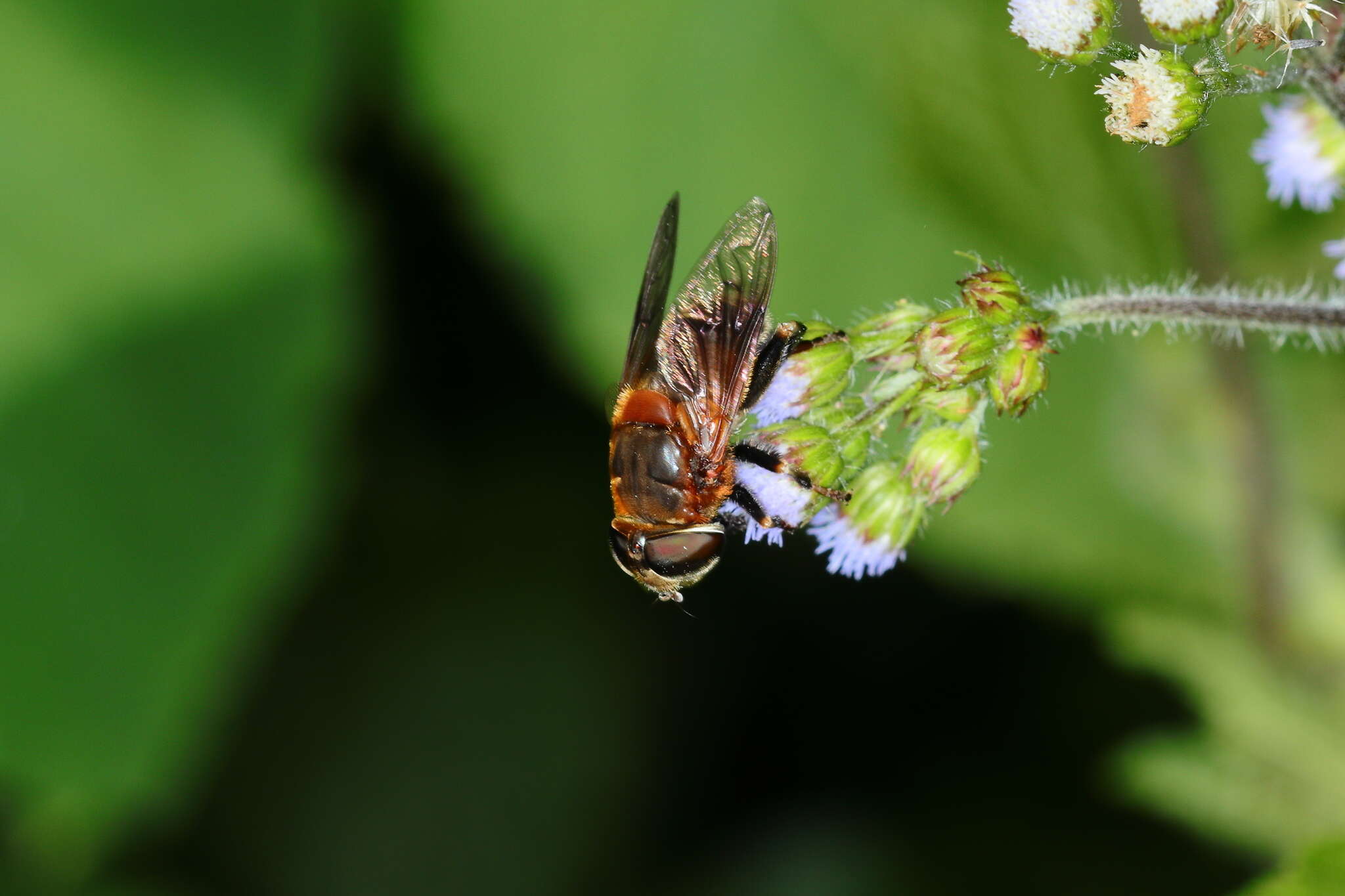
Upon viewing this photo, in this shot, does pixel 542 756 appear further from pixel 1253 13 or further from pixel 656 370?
pixel 1253 13

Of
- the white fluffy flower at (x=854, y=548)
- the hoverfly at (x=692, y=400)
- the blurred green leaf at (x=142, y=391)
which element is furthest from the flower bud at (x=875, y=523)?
the blurred green leaf at (x=142, y=391)

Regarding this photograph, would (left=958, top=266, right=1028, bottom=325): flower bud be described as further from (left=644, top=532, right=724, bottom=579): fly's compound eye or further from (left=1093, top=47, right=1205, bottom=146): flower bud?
(left=644, top=532, right=724, bottom=579): fly's compound eye

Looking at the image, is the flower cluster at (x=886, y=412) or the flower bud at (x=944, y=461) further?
the flower bud at (x=944, y=461)

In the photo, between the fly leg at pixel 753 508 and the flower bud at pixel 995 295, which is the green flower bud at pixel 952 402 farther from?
the fly leg at pixel 753 508

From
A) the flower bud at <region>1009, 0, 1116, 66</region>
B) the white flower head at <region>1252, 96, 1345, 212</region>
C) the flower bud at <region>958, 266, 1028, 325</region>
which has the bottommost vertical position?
the flower bud at <region>958, 266, 1028, 325</region>

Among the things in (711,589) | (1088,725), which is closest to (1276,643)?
(1088,725)

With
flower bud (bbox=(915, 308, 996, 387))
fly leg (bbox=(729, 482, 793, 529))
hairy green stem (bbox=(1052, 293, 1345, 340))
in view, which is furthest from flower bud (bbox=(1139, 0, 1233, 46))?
fly leg (bbox=(729, 482, 793, 529))
